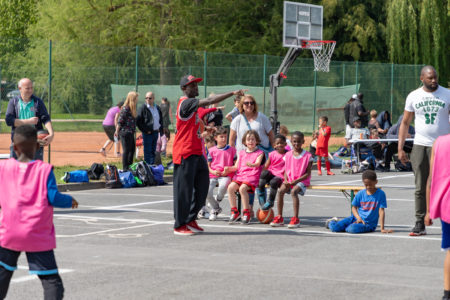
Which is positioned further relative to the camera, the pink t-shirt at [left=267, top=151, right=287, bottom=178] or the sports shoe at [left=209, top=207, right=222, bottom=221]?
the sports shoe at [left=209, top=207, right=222, bottom=221]

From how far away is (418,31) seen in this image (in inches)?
1666

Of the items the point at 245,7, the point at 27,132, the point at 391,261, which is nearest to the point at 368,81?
the point at 245,7

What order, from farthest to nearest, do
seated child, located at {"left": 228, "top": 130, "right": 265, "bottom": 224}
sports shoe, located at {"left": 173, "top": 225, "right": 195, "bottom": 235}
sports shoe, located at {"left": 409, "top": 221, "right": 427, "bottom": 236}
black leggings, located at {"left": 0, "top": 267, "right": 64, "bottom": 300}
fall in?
seated child, located at {"left": 228, "top": 130, "right": 265, "bottom": 224}, sports shoe, located at {"left": 173, "top": 225, "right": 195, "bottom": 235}, sports shoe, located at {"left": 409, "top": 221, "right": 427, "bottom": 236}, black leggings, located at {"left": 0, "top": 267, "right": 64, "bottom": 300}

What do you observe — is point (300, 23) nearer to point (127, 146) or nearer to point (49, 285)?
point (127, 146)

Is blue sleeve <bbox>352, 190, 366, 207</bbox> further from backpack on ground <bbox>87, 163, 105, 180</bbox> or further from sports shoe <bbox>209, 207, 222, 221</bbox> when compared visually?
backpack on ground <bbox>87, 163, 105, 180</bbox>

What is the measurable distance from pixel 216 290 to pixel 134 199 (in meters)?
8.44

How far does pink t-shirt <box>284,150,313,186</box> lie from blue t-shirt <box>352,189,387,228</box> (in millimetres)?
1041

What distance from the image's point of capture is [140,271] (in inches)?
327

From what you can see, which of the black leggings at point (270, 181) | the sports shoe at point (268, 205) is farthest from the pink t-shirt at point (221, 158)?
the sports shoe at point (268, 205)

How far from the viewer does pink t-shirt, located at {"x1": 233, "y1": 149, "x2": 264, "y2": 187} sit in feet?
40.0

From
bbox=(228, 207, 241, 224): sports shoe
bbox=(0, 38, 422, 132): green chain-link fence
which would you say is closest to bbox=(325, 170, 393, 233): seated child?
bbox=(228, 207, 241, 224): sports shoe

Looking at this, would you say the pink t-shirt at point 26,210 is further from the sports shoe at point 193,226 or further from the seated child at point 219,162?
the seated child at point 219,162

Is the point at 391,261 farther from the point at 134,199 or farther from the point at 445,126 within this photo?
the point at 134,199

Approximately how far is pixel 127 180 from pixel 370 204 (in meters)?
8.15
